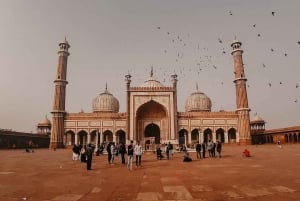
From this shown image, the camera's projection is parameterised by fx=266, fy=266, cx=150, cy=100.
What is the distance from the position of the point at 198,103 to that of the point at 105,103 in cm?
1728

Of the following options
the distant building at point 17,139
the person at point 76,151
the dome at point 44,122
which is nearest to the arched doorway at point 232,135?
the distant building at point 17,139

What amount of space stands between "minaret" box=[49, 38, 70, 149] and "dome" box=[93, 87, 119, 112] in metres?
8.87

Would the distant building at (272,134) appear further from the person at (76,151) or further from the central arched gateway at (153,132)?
the person at (76,151)

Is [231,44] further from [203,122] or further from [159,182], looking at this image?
[159,182]

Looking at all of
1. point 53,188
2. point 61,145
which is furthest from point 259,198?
point 61,145

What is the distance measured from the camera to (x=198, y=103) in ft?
163

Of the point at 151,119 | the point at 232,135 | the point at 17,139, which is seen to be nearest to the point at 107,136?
the point at 151,119

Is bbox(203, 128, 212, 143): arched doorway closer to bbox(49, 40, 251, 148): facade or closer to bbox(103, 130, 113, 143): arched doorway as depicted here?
bbox(49, 40, 251, 148): facade

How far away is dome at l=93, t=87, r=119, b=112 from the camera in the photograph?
159 feet

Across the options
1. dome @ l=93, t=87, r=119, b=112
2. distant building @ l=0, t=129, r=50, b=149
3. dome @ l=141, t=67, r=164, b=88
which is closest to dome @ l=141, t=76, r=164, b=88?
dome @ l=141, t=67, r=164, b=88

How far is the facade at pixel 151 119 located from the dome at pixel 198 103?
234 inches

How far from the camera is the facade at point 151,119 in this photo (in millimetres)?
38781

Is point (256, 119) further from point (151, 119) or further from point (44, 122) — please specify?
point (44, 122)

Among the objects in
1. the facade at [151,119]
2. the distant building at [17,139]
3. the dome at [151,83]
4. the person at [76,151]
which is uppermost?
the dome at [151,83]
